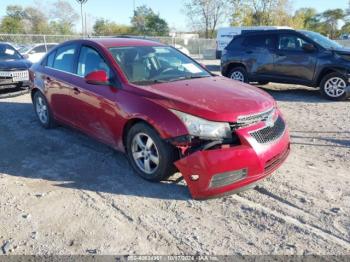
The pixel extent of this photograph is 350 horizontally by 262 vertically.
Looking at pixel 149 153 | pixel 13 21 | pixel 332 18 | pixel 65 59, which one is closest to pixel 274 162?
pixel 149 153

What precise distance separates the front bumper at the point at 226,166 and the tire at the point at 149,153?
0.92 feet

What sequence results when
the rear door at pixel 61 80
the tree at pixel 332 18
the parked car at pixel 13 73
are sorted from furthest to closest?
the tree at pixel 332 18, the parked car at pixel 13 73, the rear door at pixel 61 80

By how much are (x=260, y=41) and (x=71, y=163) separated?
7545 mm

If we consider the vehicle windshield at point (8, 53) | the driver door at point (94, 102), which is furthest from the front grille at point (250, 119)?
the vehicle windshield at point (8, 53)

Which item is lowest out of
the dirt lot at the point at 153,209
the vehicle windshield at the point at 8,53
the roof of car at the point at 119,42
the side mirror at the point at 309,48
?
the dirt lot at the point at 153,209

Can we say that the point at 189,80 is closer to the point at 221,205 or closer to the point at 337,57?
the point at 221,205

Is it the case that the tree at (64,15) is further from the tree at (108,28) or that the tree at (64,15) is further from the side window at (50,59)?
the side window at (50,59)

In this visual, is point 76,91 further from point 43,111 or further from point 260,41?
point 260,41

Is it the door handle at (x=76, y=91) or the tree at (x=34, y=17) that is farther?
the tree at (x=34, y=17)

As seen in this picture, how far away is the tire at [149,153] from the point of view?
3.98m

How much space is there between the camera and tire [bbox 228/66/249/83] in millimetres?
11075

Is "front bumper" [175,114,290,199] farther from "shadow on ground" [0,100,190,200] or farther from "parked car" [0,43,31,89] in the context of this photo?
"parked car" [0,43,31,89]

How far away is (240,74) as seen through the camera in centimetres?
1123

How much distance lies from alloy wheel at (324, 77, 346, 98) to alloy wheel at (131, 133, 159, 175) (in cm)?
659
